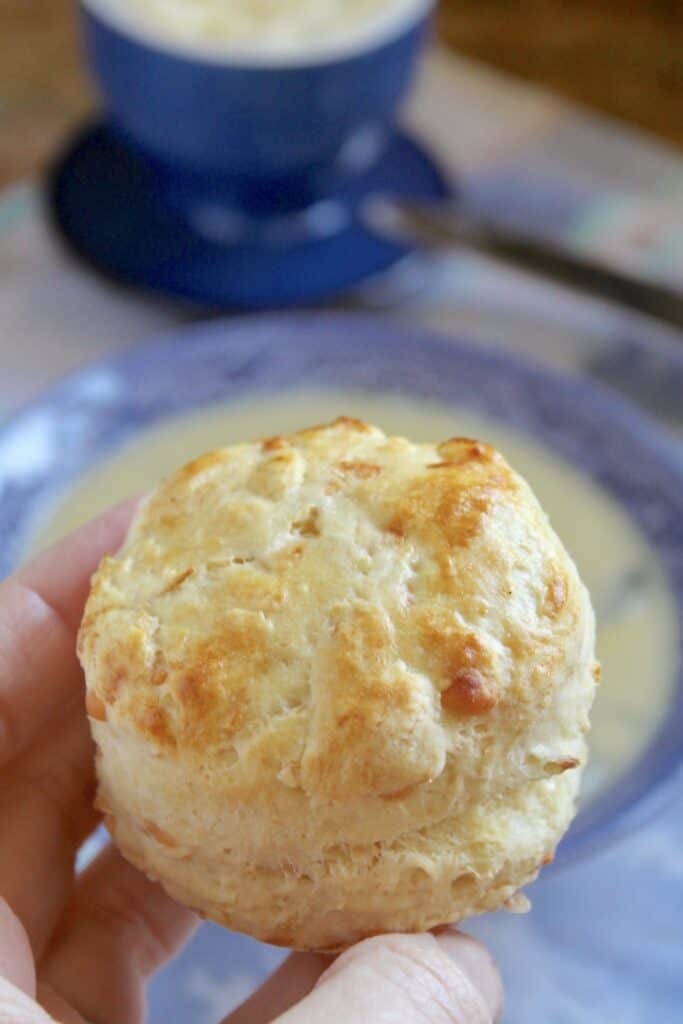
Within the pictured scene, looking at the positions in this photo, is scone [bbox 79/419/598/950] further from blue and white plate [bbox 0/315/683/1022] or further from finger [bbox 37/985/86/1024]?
blue and white plate [bbox 0/315/683/1022]

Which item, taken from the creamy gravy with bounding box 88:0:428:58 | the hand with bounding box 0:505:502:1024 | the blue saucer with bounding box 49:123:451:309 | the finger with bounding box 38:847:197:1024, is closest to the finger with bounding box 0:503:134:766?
the hand with bounding box 0:505:502:1024

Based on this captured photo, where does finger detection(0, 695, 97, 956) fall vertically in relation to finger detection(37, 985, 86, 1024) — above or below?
above

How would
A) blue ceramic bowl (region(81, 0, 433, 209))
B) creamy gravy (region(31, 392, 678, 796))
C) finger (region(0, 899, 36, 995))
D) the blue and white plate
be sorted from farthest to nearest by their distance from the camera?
blue ceramic bowl (region(81, 0, 433, 209)) < the blue and white plate < creamy gravy (region(31, 392, 678, 796)) < finger (region(0, 899, 36, 995))

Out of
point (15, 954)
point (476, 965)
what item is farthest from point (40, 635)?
point (476, 965)

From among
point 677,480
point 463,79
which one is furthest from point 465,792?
point 463,79

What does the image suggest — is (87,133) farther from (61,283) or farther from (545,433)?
(545,433)

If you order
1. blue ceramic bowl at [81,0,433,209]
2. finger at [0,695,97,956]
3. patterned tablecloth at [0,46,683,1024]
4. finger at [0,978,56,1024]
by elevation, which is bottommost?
patterned tablecloth at [0,46,683,1024]

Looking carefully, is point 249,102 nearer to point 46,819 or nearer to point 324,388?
point 324,388
